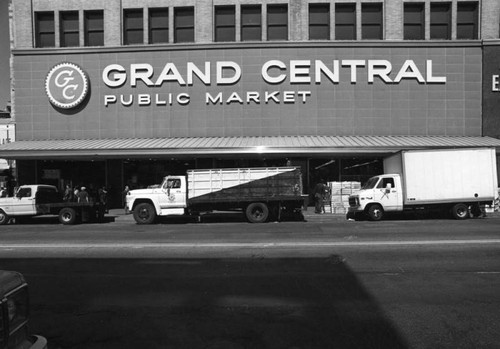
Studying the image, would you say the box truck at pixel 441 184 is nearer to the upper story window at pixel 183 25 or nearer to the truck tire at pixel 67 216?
the truck tire at pixel 67 216

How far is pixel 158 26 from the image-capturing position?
88.8 ft

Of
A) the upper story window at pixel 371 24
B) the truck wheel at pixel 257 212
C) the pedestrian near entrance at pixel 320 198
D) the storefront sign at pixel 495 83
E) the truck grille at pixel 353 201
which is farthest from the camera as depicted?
the upper story window at pixel 371 24

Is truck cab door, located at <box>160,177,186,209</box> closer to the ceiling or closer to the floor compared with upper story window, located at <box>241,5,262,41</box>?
closer to the floor

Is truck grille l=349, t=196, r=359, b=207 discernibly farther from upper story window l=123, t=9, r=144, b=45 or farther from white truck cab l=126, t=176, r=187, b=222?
upper story window l=123, t=9, r=144, b=45

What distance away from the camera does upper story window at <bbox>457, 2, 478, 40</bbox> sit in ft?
85.4

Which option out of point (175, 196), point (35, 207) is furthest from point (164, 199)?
point (35, 207)

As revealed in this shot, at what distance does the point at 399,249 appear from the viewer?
10.3 metres

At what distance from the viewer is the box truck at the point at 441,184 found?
18.7m

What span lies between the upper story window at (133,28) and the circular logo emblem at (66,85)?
12.1 ft

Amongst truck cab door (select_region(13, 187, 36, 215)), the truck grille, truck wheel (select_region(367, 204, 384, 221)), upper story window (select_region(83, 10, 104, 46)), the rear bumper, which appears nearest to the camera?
the rear bumper

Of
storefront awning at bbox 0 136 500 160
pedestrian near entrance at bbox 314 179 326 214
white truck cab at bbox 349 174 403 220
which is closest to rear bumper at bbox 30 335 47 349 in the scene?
white truck cab at bbox 349 174 403 220

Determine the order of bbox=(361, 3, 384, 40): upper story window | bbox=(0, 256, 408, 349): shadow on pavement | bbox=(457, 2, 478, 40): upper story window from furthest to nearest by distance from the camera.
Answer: bbox=(361, 3, 384, 40): upper story window → bbox=(457, 2, 478, 40): upper story window → bbox=(0, 256, 408, 349): shadow on pavement

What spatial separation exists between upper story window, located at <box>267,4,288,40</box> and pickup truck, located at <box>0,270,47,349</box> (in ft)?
84.2

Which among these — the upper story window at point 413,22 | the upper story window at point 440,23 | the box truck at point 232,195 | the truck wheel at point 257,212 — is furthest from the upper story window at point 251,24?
the truck wheel at point 257,212
